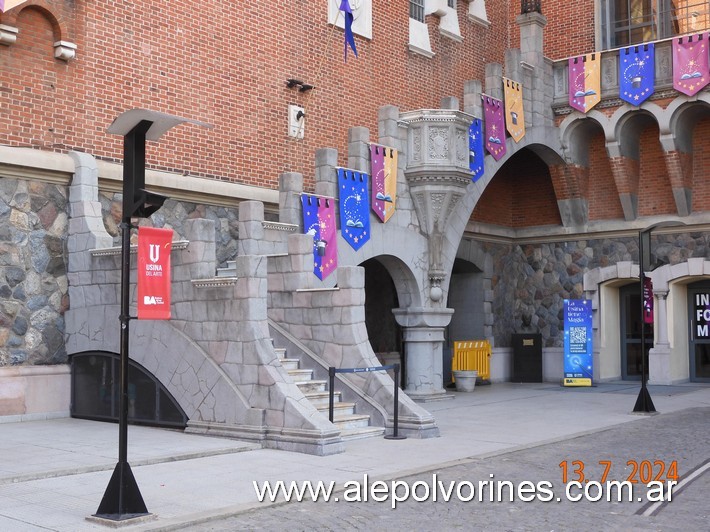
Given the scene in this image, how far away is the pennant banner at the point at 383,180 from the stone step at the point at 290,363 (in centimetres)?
430

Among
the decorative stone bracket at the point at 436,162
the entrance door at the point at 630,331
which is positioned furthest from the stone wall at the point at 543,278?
the decorative stone bracket at the point at 436,162

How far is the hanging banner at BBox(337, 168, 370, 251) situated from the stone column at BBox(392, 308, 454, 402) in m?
2.28

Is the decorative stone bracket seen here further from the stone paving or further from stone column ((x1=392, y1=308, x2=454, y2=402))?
the stone paving

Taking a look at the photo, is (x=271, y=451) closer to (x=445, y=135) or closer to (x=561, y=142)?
(x=445, y=135)

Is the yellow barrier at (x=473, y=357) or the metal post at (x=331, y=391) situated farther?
the yellow barrier at (x=473, y=357)

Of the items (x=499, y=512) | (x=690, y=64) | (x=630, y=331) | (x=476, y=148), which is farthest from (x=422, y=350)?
(x=499, y=512)

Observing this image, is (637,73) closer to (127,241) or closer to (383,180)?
(383,180)

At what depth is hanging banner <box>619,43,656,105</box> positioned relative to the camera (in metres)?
21.3

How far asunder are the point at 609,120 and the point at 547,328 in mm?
5688

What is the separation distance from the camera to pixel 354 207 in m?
16.5

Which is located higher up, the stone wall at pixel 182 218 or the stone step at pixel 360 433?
the stone wall at pixel 182 218

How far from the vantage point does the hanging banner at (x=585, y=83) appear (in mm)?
22219

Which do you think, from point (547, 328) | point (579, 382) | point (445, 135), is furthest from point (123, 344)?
point (547, 328)

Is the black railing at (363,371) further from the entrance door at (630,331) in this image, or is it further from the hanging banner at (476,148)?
the entrance door at (630,331)
